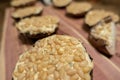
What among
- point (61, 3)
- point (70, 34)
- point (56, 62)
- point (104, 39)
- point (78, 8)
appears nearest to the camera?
point (56, 62)

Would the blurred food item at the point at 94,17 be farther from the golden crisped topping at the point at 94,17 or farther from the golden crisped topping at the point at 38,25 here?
the golden crisped topping at the point at 38,25

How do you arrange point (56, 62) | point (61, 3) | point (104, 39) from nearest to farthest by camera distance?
1. point (56, 62)
2. point (104, 39)
3. point (61, 3)

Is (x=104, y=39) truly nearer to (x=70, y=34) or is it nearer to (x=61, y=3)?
(x=70, y=34)

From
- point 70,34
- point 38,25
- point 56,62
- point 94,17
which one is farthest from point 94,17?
point 56,62

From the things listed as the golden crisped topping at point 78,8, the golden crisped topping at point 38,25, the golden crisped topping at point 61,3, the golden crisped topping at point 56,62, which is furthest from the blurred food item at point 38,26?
the golden crisped topping at point 61,3

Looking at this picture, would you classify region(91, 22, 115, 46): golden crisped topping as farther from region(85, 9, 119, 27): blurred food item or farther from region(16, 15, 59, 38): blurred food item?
region(16, 15, 59, 38): blurred food item

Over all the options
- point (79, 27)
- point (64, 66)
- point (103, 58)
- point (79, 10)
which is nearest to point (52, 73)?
point (64, 66)

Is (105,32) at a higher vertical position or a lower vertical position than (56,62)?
lower
